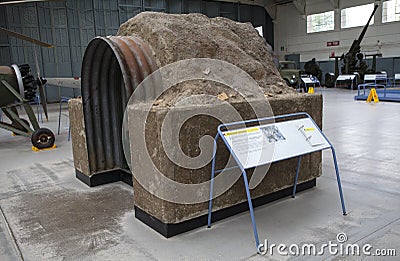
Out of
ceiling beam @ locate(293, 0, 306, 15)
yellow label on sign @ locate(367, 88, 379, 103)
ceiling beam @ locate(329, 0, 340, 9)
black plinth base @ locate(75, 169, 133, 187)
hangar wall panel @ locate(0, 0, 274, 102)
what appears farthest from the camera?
ceiling beam @ locate(293, 0, 306, 15)

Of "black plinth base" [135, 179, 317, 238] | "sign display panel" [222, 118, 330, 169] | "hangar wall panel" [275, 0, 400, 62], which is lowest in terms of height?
"black plinth base" [135, 179, 317, 238]

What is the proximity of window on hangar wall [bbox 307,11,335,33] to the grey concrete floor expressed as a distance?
22.4 meters

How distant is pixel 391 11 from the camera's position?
2184cm

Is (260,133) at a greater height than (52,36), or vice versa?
(52,36)

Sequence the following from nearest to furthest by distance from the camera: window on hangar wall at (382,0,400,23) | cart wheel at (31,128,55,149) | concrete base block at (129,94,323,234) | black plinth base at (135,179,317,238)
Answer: concrete base block at (129,94,323,234) → black plinth base at (135,179,317,238) → cart wheel at (31,128,55,149) → window on hangar wall at (382,0,400,23)

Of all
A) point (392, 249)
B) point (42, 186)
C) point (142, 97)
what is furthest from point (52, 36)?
point (392, 249)

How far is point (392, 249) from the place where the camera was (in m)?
2.69

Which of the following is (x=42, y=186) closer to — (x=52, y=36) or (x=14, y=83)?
(x=14, y=83)

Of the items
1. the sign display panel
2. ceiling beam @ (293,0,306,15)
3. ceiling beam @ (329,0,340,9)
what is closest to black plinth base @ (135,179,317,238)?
the sign display panel

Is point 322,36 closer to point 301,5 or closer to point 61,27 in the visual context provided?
point 301,5

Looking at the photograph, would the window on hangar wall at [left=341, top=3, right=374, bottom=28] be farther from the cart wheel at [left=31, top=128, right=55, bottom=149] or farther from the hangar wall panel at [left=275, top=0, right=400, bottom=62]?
the cart wheel at [left=31, top=128, right=55, bottom=149]

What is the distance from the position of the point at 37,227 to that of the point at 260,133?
7.83 feet

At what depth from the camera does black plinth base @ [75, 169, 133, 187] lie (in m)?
4.65

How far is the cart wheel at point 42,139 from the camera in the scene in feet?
24.3
